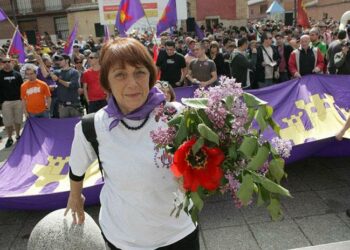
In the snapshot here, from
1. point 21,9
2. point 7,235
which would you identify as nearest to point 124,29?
point 7,235

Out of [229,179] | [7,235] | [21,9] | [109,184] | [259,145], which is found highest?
[21,9]

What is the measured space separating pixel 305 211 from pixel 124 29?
20.1 feet

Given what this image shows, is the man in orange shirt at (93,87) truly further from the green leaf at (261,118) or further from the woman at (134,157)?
the green leaf at (261,118)

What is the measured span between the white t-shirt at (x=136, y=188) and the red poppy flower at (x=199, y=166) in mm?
274

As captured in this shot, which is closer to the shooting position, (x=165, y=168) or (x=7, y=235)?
(x=165, y=168)

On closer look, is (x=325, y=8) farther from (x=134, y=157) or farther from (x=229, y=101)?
(x=229, y=101)

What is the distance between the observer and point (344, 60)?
765cm

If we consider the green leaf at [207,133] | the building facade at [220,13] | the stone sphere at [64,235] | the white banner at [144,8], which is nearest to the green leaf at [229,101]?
the green leaf at [207,133]

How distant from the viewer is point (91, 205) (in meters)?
4.82

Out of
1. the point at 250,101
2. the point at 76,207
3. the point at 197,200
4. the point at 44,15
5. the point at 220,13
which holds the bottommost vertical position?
the point at 76,207

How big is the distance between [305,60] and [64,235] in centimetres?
644

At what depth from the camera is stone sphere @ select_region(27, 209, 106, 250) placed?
9.39ft

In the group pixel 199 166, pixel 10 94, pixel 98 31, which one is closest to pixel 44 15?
pixel 98 31

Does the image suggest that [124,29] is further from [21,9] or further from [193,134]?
[21,9]
